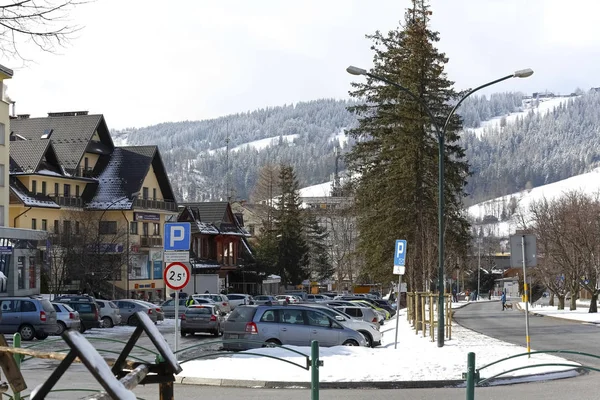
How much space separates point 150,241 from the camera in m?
75.1

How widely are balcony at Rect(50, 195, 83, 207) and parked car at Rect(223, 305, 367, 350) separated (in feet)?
148

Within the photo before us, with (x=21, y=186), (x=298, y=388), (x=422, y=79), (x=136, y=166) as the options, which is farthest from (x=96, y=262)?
(x=298, y=388)

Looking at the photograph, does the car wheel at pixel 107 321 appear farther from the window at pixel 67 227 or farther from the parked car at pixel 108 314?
the window at pixel 67 227

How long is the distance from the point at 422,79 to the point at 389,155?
15.9 feet

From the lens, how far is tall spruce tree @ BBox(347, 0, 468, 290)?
1933 inches

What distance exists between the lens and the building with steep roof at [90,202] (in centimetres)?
5828

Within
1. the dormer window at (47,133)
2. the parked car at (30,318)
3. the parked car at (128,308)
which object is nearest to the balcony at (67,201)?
the dormer window at (47,133)

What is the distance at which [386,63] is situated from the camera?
53.9 metres

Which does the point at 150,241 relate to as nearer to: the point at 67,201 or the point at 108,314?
the point at 67,201

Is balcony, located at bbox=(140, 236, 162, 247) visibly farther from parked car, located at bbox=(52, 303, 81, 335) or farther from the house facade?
parked car, located at bbox=(52, 303, 81, 335)

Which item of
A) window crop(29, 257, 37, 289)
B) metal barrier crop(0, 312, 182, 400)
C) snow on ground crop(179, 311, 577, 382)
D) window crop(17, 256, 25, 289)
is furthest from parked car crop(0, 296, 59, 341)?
metal barrier crop(0, 312, 182, 400)

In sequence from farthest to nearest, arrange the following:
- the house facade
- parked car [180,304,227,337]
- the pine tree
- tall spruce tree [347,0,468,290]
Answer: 1. the pine tree
2. the house facade
3. tall spruce tree [347,0,468,290]
4. parked car [180,304,227,337]

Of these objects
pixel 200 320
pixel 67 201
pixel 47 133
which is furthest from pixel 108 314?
pixel 47 133

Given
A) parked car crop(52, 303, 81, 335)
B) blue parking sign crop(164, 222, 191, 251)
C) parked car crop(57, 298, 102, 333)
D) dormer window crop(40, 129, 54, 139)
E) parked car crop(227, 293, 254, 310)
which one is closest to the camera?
blue parking sign crop(164, 222, 191, 251)
